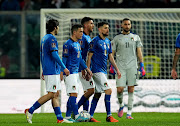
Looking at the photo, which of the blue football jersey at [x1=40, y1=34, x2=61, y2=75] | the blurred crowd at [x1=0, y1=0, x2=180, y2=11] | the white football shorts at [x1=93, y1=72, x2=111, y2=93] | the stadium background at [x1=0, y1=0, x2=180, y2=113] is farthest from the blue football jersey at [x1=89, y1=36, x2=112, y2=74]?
the blurred crowd at [x1=0, y1=0, x2=180, y2=11]

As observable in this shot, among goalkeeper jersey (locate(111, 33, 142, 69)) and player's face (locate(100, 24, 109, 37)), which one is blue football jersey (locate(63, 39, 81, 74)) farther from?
goalkeeper jersey (locate(111, 33, 142, 69))

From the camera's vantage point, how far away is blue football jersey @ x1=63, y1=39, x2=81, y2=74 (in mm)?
7375

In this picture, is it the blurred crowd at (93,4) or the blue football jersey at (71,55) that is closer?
the blue football jersey at (71,55)

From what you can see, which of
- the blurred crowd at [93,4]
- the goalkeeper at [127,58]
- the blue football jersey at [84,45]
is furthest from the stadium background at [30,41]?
the blue football jersey at [84,45]

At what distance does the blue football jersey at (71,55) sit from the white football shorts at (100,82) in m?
0.56

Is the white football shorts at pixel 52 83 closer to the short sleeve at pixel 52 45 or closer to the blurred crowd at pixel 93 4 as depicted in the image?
the short sleeve at pixel 52 45

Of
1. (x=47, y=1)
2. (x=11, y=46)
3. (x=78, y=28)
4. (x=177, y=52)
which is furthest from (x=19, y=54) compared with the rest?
(x=177, y=52)

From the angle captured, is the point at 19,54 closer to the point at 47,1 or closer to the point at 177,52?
the point at 47,1

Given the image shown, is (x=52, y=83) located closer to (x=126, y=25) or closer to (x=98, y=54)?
(x=98, y=54)

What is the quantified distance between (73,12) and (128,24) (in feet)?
8.48

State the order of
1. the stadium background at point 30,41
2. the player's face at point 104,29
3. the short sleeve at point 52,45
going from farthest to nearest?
the stadium background at point 30,41 < the player's face at point 104,29 < the short sleeve at point 52,45

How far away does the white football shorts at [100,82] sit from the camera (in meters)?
7.80

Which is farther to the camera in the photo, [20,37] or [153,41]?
[20,37]

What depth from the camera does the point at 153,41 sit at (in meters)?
12.5
